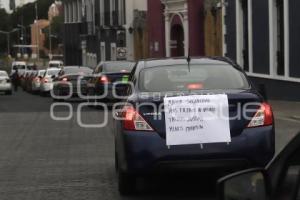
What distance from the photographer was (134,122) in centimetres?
774

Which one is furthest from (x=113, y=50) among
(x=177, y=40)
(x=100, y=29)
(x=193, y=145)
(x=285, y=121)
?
(x=193, y=145)

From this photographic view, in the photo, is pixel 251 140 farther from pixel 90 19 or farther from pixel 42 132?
pixel 90 19

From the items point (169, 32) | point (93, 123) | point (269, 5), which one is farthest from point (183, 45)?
point (93, 123)

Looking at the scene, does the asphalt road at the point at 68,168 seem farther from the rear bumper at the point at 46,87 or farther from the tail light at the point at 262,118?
the rear bumper at the point at 46,87

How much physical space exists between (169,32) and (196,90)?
29537 mm

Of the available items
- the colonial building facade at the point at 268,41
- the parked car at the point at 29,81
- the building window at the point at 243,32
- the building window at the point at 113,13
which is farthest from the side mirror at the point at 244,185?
the building window at the point at 113,13

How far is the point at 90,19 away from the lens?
58844 millimetres

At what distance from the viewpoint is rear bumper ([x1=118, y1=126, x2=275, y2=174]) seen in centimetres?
755

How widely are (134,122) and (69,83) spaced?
22.9m

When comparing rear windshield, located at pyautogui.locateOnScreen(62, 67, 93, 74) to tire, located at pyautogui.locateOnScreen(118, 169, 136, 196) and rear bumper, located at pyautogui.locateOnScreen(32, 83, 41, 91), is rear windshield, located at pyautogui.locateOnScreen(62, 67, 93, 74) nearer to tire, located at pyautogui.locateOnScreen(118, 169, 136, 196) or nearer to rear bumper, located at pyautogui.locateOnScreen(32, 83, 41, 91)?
rear bumper, located at pyautogui.locateOnScreen(32, 83, 41, 91)

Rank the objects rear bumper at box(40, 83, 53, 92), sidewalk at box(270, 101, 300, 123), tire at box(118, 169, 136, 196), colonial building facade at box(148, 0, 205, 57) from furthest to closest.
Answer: rear bumper at box(40, 83, 53, 92)
colonial building facade at box(148, 0, 205, 57)
sidewalk at box(270, 101, 300, 123)
tire at box(118, 169, 136, 196)

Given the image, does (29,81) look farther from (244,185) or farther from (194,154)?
(244,185)

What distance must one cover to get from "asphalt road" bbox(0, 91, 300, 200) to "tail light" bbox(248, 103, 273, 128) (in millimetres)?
1097

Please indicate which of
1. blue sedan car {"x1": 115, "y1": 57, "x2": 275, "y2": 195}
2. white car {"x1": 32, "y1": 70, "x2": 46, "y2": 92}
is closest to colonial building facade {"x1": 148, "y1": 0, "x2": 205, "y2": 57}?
white car {"x1": 32, "y1": 70, "x2": 46, "y2": 92}
